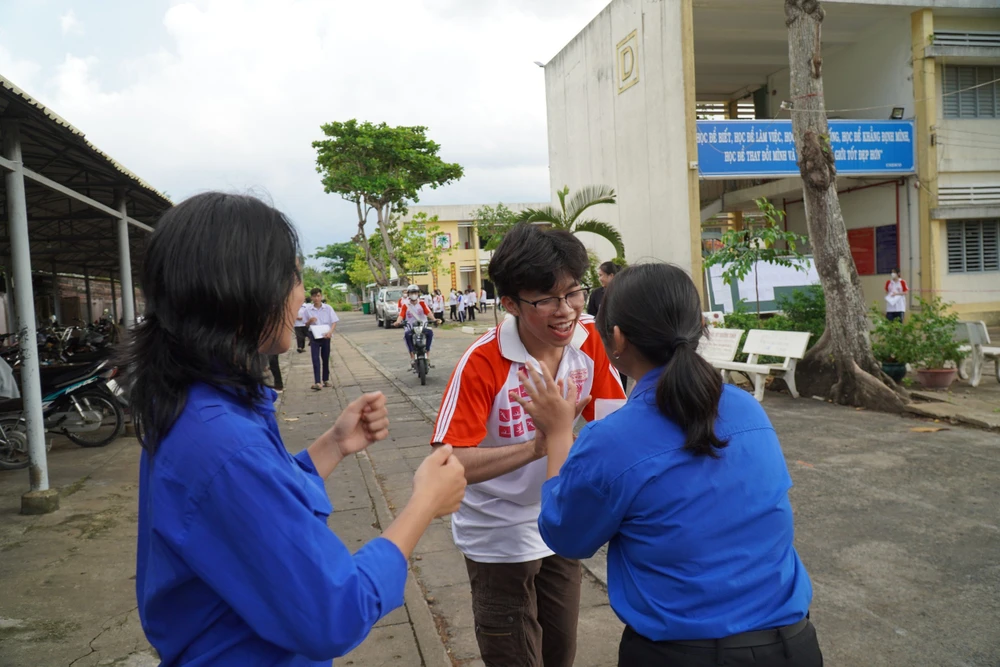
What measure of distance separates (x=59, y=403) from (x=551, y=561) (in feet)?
22.6

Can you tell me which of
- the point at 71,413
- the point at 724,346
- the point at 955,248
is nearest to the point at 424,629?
the point at 71,413

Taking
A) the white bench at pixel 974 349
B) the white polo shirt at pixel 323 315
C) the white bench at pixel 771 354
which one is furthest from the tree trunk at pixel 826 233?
the white polo shirt at pixel 323 315

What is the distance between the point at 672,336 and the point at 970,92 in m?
18.4

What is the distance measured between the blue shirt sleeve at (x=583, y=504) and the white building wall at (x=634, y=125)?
455 inches

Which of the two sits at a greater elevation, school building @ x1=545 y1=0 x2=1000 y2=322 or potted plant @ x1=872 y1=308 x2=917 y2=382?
school building @ x1=545 y1=0 x2=1000 y2=322

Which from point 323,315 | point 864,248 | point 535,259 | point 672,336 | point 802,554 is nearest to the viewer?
point 672,336

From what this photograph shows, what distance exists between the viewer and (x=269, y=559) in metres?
1.02

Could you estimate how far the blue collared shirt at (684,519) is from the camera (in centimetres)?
143

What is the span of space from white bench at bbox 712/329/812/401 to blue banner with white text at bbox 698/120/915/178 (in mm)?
5441

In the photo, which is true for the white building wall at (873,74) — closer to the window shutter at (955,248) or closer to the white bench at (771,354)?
the window shutter at (955,248)

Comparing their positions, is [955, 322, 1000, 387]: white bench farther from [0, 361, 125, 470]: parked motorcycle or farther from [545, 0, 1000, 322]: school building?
[0, 361, 125, 470]: parked motorcycle

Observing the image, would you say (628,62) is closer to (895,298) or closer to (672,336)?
(895,298)

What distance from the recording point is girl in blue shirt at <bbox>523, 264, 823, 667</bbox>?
143 centimetres

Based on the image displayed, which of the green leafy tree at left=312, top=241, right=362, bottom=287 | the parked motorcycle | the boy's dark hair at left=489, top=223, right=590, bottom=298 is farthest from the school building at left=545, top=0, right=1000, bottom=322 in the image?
the green leafy tree at left=312, top=241, right=362, bottom=287
